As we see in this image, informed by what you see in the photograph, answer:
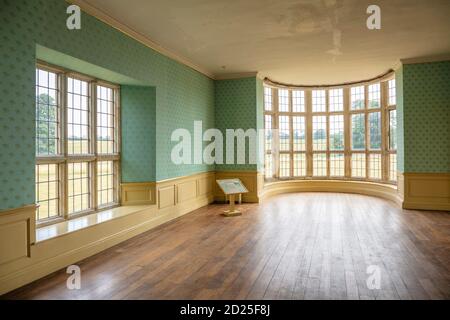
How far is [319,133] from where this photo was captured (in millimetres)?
11195

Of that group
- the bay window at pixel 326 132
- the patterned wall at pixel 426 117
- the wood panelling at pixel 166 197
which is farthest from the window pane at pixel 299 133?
the wood panelling at pixel 166 197

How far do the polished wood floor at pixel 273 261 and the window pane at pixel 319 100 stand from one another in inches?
195

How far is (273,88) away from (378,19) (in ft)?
18.0

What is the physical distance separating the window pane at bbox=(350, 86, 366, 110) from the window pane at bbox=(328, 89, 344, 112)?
0.31m

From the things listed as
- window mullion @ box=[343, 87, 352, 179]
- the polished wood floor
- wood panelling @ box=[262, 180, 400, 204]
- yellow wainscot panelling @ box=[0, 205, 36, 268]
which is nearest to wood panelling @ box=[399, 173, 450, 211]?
the polished wood floor

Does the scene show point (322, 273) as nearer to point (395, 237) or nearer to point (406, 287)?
point (406, 287)

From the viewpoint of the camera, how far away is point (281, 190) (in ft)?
34.4

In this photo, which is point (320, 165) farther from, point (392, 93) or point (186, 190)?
point (186, 190)

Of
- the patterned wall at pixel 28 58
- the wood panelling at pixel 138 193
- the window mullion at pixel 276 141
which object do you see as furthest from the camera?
the window mullion at pixel 276 141

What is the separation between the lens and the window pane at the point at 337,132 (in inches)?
431

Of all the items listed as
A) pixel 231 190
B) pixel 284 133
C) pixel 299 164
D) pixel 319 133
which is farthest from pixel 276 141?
pixel 231 190

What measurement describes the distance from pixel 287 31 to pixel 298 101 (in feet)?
18.7

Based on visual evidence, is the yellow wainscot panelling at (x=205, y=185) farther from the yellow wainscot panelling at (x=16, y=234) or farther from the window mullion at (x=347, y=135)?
the yellow wainscot panelling at (x=16, y=234)
